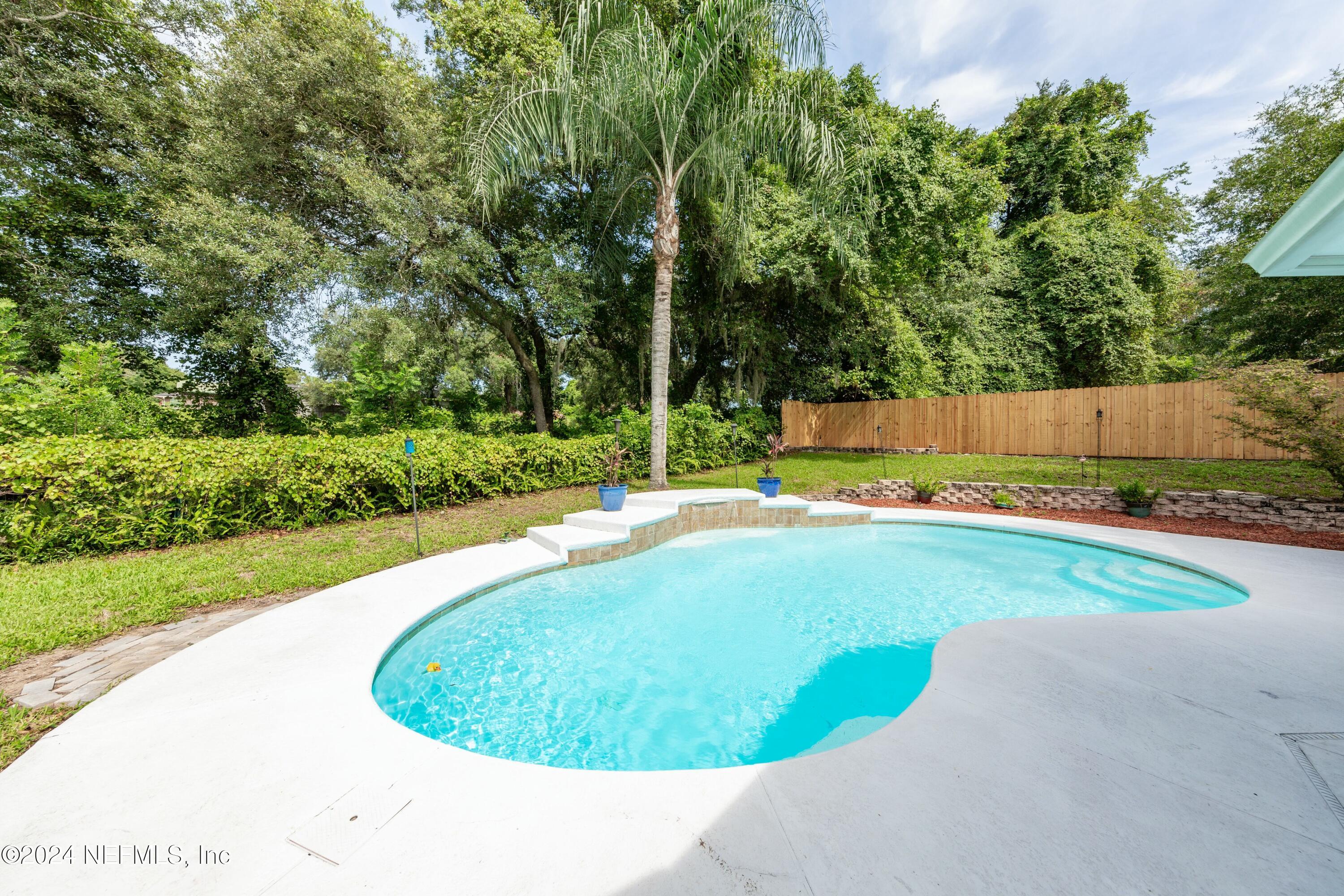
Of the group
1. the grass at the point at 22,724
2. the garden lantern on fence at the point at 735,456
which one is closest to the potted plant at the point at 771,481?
the garden lantern on fence at the point at 735,456

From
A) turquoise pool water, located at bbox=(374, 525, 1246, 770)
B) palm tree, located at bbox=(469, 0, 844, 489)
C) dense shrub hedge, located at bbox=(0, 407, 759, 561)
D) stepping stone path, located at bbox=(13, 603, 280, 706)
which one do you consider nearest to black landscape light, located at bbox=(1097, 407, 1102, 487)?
turquoise pool water, located at bbox=(374, 525, 1246, 770)

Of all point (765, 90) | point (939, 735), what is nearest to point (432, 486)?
point (939, 735)

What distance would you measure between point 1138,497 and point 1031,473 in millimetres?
2556

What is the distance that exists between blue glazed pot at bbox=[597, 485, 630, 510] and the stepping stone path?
3941 millimetres

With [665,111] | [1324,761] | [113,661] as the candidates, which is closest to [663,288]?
[665,111]

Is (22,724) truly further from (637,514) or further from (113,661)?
(637,514)

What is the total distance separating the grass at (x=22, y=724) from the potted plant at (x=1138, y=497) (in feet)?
38.5

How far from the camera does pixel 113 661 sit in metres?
2.75

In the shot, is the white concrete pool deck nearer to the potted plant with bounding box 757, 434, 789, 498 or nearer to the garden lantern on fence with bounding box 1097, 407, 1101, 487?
the potted plant with bounding box 757, 434, 789, 498

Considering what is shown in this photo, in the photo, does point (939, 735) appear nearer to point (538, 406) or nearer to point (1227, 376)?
point (1227, 376)

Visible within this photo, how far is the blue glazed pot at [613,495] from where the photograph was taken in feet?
22.0

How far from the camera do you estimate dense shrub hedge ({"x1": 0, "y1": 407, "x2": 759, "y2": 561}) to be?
4332mm

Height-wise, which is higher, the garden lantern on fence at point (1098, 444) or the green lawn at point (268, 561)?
the garden lantern on fence at point (1098, 444)

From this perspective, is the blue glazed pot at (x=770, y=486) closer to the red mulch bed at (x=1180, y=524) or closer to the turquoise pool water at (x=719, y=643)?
the turquoise pool water at (x=719, y=643)
